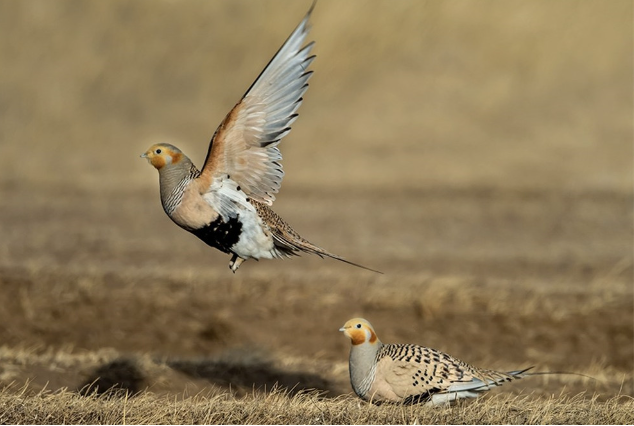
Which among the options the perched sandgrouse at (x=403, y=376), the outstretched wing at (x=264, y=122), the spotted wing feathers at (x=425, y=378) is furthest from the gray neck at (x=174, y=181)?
the spotted wing feathers at (x=425, y=378)

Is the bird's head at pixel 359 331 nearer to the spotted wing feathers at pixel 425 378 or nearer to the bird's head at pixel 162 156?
the spotted wing feathers at pixel 425 378

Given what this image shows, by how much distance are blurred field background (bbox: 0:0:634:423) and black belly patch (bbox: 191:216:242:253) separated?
1.33 metres

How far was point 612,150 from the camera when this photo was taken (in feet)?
76.6

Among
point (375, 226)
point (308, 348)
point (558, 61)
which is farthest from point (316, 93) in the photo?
point (308, 348)

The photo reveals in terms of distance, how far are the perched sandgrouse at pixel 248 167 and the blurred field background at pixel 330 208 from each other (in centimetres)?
134

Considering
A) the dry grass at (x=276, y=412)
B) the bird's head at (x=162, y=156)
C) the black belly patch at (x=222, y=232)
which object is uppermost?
the bird's head at (x=162, y=156)

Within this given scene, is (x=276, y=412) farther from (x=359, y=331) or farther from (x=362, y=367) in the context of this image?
(x=359, y=331)

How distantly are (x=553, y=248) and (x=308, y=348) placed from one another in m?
7.09

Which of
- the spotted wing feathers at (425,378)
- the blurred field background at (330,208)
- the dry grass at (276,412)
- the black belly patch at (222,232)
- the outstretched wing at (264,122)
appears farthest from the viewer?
the blurred field background at (330,208)

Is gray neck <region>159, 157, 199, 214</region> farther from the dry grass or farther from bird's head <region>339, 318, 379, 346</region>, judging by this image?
bird's head <region>339, 318, 379, 346</region>

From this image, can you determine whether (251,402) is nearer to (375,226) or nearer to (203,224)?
(203,224)

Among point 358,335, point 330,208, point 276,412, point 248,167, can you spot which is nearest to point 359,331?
point 358,335

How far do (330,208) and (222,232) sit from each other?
14207 mm

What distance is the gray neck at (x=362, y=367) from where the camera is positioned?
271 inches
